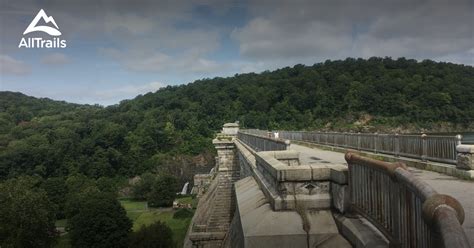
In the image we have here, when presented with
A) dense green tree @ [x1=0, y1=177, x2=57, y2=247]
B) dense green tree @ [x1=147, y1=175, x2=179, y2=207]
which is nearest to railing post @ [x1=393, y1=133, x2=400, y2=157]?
dense green tree @ [x1=0, y1=177, x2=57, y2=247]

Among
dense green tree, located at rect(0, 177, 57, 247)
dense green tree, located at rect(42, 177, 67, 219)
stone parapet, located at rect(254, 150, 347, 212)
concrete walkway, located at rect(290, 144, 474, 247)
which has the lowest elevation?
dense green tree, located at rect(42, 177, 67, 219)

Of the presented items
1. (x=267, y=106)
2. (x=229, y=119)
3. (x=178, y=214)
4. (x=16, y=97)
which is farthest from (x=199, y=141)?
(x=16, y=97)

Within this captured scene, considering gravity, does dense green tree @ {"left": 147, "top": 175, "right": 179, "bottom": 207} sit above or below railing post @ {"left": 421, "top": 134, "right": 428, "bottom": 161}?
below

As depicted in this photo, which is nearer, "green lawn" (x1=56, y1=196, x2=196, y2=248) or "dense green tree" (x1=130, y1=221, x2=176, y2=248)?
"dense green tree" (x1=130, y1=221, x2=176, y2=248)

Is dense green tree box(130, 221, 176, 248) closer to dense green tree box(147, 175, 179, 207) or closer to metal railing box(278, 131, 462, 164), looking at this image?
metal railing box(278, 131, 462, 164)

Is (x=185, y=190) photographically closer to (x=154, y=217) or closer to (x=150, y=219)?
(x=154, y=217)

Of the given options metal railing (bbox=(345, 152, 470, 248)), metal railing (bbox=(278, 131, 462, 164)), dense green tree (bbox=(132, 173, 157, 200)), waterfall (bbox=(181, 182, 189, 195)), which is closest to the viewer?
metal railing (bbox=(345, 152, 470, 248))

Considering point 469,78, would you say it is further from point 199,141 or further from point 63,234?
point 199,141
